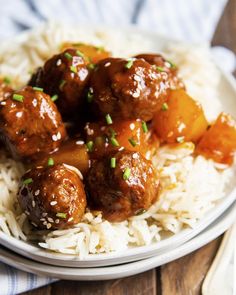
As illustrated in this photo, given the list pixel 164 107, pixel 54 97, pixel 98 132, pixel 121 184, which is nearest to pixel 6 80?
pixel 54 97

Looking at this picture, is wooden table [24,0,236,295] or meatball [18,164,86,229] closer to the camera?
meatball [18,164,86,229]

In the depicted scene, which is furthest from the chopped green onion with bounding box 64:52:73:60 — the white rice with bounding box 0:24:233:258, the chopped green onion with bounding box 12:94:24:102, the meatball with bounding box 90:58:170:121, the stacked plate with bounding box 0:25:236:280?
the stacked plate with bounding box 0:25:236:280

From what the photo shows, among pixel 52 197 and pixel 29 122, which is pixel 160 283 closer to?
pixel 52 197

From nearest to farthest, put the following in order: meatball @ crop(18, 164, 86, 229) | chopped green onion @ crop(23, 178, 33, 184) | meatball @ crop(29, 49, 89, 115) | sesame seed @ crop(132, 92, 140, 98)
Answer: meatball @ crop(18, 164, 86, 229) → chopped green onion @ crop(23, 178, 33, 184) → sesame seed @ crop(132, 92, 140, 98) → meatball @ crop(29, 49, 89, 115)

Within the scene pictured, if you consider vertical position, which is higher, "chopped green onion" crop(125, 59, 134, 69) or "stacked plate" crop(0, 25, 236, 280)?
"chopped green onion" crop(125, 59, 134, 69)

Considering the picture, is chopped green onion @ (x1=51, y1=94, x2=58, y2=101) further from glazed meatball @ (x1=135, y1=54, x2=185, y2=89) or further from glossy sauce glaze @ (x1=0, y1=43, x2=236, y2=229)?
glazed meatball @ (x1=135, y1=54, x2=185, y2=89)

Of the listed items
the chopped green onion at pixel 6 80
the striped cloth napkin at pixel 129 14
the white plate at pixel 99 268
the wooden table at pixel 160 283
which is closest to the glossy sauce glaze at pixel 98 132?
the chopped green onion at pixel 6 80

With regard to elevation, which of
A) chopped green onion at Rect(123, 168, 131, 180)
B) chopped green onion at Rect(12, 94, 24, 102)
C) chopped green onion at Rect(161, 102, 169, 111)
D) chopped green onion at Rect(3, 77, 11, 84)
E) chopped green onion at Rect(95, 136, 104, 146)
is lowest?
chopped green onion at Rect(3, 77, 11, 84)

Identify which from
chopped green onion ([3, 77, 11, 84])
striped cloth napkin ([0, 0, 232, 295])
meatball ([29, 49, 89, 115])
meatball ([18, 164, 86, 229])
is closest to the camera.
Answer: meatball ([18, 164, 86, 229])
